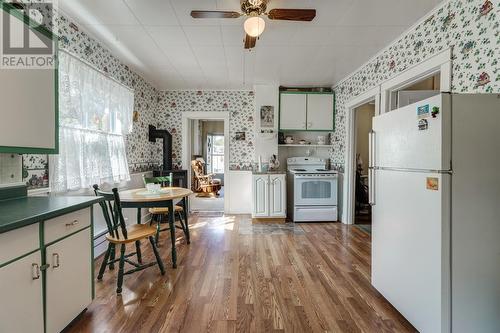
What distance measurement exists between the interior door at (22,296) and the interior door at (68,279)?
8cm

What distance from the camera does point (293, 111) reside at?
16.3 feet

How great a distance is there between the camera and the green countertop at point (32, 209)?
1.24m

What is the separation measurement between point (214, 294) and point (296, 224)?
2610 mm

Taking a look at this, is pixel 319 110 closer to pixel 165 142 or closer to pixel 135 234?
pixel 165 142

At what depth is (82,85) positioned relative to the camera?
2.70 m

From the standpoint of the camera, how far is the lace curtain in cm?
243

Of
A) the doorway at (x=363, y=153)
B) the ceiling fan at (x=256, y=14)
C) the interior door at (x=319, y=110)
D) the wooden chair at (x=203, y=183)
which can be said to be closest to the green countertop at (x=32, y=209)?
the ceiling fan at (x=256, y=14)

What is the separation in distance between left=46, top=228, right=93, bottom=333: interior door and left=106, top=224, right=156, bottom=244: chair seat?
36 cm

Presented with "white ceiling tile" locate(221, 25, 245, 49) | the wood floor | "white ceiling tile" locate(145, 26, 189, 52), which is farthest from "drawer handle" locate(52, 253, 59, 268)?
"white ceiling tile" locate(221, 25, 245, 49)

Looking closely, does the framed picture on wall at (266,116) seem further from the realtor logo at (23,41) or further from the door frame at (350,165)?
the realtor logo at (23,41)

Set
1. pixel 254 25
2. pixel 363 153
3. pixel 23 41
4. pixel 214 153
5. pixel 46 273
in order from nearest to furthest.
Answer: pixel 46 273, pixel 23 41, pixel 254 25, pixel 363 153, pixel 214 153

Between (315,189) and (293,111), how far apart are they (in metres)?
1.57

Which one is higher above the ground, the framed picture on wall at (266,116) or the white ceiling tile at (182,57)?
the white ceiling tile at (182,57)

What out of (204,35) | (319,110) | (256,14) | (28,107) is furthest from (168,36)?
(319,110)
